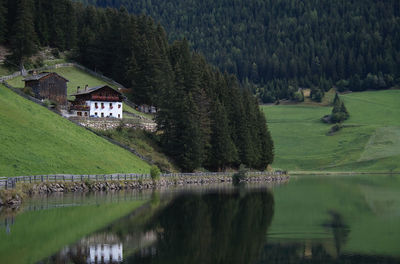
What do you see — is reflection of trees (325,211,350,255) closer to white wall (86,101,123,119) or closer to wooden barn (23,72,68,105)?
white wall (86,101,123,119)

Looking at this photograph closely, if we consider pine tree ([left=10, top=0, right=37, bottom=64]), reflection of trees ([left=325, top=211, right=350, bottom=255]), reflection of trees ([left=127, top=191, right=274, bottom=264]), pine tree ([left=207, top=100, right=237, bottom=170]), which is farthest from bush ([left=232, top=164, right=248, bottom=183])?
pine tree ([left=10, top=0, right=37, bottom=64])

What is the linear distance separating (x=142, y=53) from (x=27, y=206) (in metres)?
83.0

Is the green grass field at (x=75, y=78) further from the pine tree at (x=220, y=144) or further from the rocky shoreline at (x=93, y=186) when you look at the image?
the rocky shoreline at (x=93, y=186)

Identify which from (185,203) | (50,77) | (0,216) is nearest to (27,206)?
(0,216)

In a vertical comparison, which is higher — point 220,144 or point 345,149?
point 220,144

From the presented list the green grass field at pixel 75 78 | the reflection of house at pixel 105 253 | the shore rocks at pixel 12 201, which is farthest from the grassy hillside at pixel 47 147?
the reflection of house at pixel 105 253

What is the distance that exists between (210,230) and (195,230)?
3.84 ft

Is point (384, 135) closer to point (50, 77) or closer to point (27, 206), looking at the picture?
point (50, 77)

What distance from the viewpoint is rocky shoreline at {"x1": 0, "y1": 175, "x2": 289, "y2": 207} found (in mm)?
55438

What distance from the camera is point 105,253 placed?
1369 inches

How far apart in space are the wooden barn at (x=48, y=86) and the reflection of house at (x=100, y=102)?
2868 millimetres

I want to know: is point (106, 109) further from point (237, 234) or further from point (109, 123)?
point (237, 234)

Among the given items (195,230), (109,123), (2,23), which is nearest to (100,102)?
(109,123)

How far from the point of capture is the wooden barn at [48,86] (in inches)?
4321
